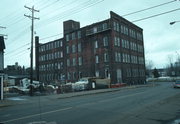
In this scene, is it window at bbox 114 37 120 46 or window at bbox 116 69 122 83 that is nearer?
window at bbox 116 69 122 83

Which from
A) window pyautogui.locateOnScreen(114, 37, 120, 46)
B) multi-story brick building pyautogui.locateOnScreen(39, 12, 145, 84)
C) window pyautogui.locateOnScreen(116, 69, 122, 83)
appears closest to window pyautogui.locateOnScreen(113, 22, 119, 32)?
multi-story brick building pyautogui.locateOnScreen(39, 12, 145, 84)

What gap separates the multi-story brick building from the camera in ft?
139

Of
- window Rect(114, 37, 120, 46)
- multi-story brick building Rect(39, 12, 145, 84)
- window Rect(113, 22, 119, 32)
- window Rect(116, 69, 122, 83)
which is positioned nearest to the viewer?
window Rect(116, 69, 122, 83)

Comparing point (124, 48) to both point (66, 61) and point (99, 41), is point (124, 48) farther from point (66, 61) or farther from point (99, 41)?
point (66, 61)

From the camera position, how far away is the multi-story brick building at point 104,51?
139 feet

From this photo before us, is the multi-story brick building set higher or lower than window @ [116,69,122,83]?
higher

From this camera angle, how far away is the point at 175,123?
7.64 metres

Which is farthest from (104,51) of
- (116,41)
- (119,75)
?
(119,75)

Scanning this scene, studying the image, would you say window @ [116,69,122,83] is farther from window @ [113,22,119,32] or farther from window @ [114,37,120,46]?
window @ [113,22,119,32]

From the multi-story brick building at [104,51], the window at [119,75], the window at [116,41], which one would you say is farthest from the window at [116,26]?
the window at [119,75]

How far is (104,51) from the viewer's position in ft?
142

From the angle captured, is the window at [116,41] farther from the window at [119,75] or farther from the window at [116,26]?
the window at [119,75]

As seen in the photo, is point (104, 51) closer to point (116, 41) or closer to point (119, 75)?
point (116, 41)

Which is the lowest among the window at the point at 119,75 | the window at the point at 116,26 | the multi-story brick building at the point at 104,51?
the window at the point at 119,75
